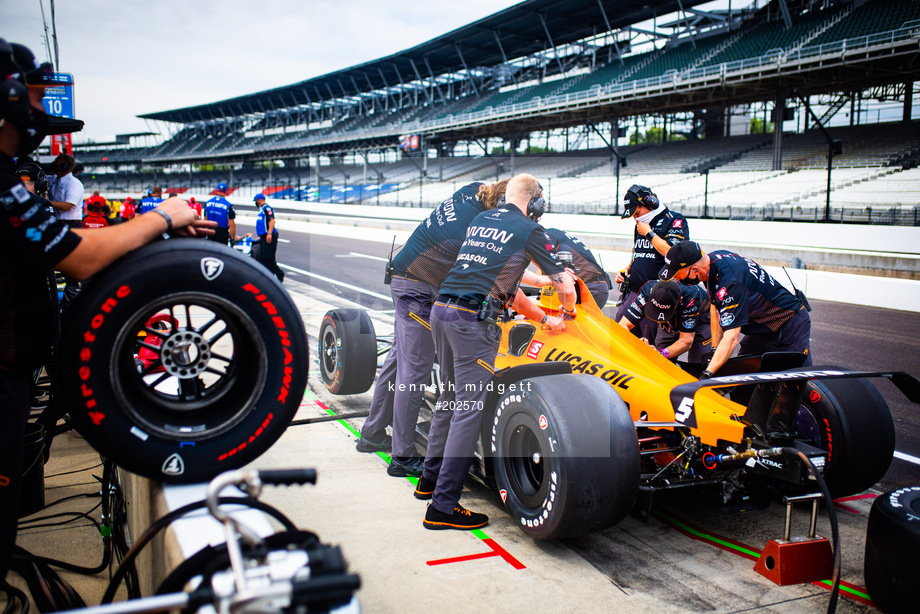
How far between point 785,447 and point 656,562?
84 cm

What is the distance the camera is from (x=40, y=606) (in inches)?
98.0

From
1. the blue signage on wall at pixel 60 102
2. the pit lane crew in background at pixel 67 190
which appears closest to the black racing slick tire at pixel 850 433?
the pit lane crew in background at pixel 67 190

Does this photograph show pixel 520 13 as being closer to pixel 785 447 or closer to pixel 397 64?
pixel 397 64

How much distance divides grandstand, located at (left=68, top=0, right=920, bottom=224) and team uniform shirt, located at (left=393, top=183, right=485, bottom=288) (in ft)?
57.4

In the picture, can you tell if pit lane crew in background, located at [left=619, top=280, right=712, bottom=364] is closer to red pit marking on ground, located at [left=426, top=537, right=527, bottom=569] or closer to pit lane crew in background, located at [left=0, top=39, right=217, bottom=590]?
red pit marking on ground, located at [left=426, top=537, right=527, bottom=569]

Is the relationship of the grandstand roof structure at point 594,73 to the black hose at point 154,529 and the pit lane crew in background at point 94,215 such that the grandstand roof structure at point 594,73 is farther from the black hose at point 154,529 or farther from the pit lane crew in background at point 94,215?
the black hose at point 154,529

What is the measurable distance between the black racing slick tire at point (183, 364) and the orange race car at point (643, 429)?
1.41 meters

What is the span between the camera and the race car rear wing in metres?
3.03

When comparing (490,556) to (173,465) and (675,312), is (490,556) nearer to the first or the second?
(173,465)

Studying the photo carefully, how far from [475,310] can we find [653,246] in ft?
10.1

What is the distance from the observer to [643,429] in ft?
12.1

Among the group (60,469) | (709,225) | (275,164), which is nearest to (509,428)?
(60,469)

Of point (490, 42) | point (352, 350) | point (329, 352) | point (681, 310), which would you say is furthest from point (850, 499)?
point (490, 42)

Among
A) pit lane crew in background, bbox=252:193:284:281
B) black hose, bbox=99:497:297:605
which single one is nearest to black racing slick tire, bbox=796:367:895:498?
black hose, bbox=99:497:297:605
